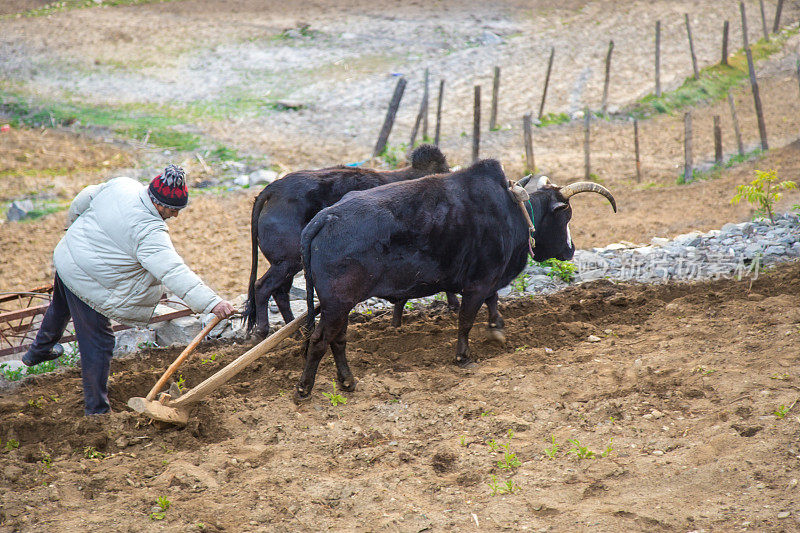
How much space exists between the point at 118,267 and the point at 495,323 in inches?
145

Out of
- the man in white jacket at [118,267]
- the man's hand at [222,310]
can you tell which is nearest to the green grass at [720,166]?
the man's hand at [222,310]

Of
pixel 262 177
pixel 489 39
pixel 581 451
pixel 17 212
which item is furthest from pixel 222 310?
pixel 489 39

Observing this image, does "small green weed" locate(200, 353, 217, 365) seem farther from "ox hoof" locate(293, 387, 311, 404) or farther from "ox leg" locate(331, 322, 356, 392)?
"ox leg" locate(331, 322, 356, 392)

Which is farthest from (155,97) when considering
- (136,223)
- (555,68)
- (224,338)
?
(136,223)

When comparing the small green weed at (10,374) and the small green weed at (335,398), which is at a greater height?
the small green weed at (335,398)

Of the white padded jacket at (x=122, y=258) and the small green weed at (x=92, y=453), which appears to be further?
the white padded jacket at (x=122, y=258)

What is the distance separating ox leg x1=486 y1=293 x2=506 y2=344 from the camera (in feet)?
23.7

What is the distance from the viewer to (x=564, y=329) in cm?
737

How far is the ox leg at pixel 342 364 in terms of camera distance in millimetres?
6215

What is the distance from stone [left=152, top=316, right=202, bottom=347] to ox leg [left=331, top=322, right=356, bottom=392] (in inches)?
82.1

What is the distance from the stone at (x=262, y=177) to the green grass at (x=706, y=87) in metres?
10.0

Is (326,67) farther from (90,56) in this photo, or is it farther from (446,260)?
(446,260)

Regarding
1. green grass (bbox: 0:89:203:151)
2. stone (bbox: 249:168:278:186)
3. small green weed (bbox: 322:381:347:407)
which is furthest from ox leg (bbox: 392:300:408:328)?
green grass (bbox: 0:89:203:151)

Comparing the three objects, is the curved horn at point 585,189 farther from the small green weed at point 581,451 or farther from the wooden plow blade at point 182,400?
the wooden plow blade at point 182,400
